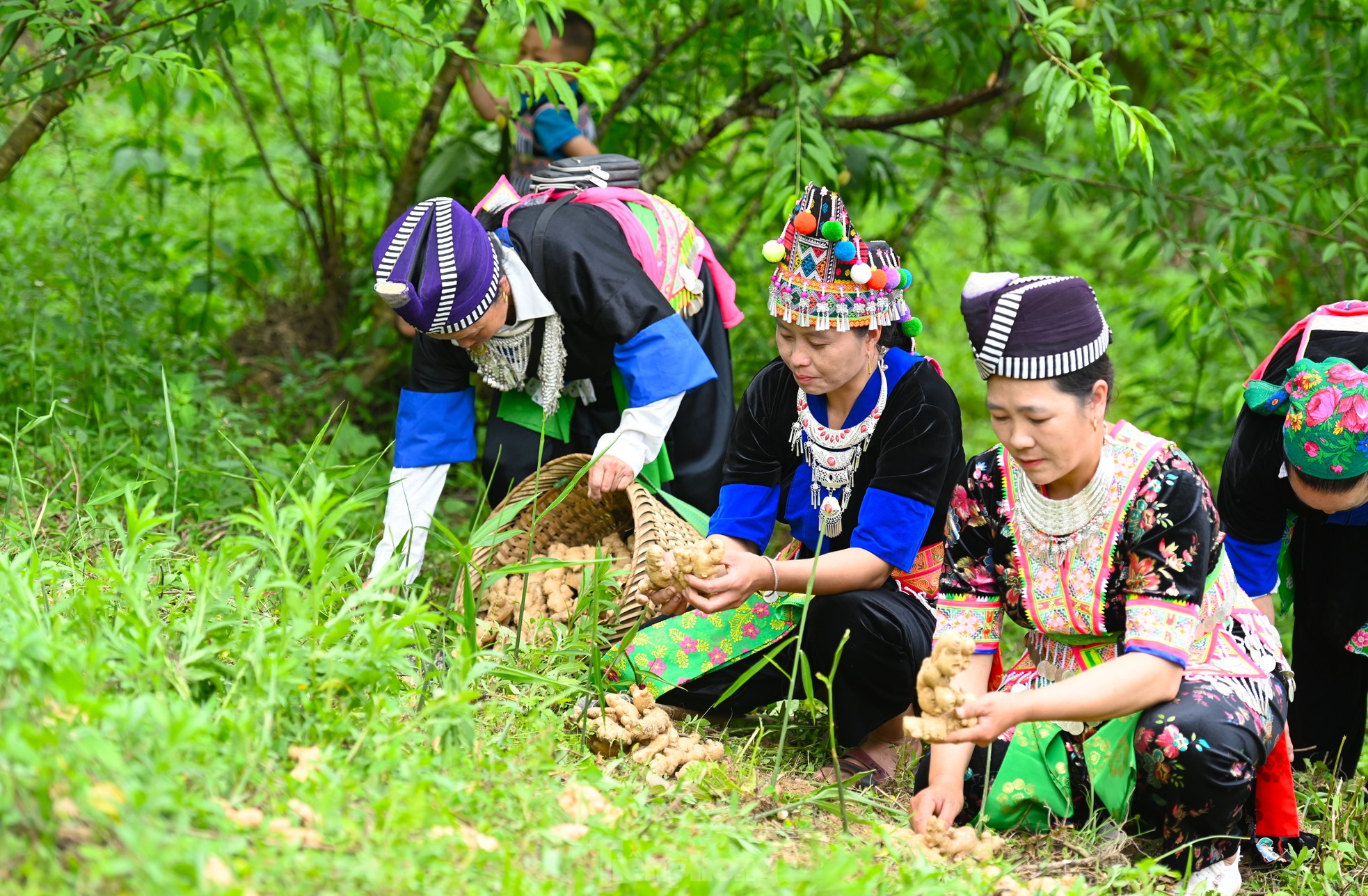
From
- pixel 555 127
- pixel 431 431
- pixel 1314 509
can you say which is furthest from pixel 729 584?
pixel 555 127

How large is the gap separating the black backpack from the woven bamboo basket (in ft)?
2.44

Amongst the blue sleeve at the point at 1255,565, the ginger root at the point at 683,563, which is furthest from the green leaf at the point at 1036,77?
the ginger root at the point at 683,563

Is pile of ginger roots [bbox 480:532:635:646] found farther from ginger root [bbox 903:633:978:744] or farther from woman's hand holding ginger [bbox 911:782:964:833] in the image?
ginger root [bbox 903:633:978:744]

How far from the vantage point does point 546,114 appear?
3.88 metres

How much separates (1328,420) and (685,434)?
1518mm

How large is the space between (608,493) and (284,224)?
3433mm

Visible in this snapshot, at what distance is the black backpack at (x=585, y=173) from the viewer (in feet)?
10.6

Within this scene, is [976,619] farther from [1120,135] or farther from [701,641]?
[1120,135]

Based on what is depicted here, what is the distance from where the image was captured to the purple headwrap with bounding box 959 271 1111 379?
203 cm

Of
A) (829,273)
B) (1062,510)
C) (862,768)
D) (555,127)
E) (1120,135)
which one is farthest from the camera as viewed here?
(555,127)

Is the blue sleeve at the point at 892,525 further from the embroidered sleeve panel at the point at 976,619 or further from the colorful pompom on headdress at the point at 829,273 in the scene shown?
the colorful pompom on headdress at the point at 829,273

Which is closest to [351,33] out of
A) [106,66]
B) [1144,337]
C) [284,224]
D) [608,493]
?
[106,66]

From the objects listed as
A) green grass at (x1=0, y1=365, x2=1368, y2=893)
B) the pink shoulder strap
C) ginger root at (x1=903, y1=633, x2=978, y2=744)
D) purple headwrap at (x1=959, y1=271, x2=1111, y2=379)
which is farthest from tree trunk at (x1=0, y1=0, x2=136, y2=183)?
the pink shoulder strap

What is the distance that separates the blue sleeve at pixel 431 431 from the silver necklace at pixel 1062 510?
1.44m
